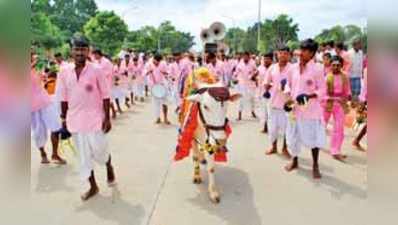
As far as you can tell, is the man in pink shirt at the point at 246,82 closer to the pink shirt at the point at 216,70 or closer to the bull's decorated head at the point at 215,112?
the pink shirt at the point at 216,70

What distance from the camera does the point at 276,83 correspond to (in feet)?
26.5

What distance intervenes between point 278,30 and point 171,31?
3424cm

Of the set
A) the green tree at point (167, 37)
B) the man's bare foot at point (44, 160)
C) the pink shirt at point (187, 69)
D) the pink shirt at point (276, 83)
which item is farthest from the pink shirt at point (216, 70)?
the green tree at point (167, 37)

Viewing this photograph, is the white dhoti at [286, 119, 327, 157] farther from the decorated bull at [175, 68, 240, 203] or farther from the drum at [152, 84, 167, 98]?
the drum at [152, 84, 167, 98]

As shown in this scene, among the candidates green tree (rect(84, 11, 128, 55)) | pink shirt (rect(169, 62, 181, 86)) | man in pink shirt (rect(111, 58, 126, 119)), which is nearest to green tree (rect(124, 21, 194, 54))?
green tree (rect(84, 11, 128, 55))

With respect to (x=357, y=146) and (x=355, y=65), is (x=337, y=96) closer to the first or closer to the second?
(x=357, y=146)

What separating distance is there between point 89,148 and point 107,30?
36.3m

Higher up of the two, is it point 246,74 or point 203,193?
point 246,74

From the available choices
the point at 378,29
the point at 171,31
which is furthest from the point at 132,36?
the point at 378,29

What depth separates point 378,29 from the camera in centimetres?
147

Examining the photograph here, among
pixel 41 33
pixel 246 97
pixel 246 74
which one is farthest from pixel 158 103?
pixel 41 33

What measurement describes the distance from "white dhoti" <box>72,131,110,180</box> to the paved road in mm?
420

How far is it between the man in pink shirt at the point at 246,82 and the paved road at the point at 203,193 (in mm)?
4353

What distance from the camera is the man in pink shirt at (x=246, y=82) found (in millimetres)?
12969
